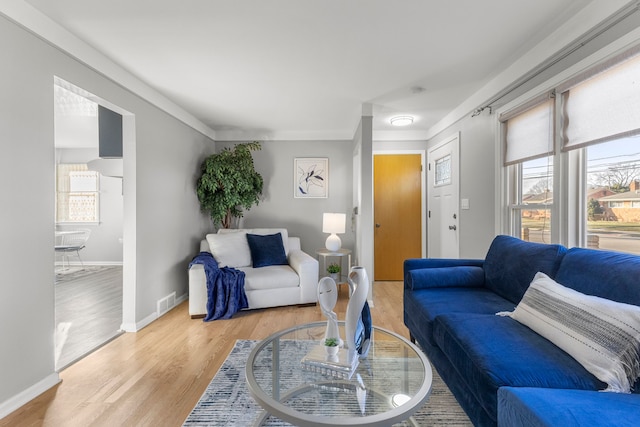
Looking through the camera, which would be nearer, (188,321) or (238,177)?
(188,321)

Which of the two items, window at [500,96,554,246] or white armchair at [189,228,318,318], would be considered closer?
window at [500,96,554,246]

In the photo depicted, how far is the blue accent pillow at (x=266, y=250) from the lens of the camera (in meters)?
3.68

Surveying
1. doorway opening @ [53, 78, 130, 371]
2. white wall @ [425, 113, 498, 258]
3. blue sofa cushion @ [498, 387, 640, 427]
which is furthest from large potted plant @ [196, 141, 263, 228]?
blue sofa cushion @ [498, 387, 640, 427]

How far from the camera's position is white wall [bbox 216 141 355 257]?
4.66 meters

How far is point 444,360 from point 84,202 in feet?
23.5

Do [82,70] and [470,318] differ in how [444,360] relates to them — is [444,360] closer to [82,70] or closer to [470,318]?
[470,318]

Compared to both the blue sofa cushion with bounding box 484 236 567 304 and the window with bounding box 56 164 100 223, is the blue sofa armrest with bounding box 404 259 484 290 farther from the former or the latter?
the window with bounding box 56 164 100 223

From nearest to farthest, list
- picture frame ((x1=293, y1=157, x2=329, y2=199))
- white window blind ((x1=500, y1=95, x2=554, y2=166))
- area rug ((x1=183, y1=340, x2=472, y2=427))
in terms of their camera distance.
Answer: area rug ((x1=183, y1=340, x2=472, y2=427)) < white window blind ((x1=500, y1=95, x2=554, y2=166)) < picture frame ((x1=293, y1=157, x2=329, y2=199))

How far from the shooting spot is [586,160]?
6.45 feet

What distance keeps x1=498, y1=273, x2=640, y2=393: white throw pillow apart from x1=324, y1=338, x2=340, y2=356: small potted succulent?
0.97 meters

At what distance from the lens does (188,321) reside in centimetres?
301

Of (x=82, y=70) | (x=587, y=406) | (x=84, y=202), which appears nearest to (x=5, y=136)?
(x=82, y=70)

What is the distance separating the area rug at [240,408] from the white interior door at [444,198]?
2.19 meters

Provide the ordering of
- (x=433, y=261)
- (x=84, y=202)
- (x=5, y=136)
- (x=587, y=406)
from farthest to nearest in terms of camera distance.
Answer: (x=84, y=202), (x=433, y=261), (x=5, y=136), (x=587, y=406)
